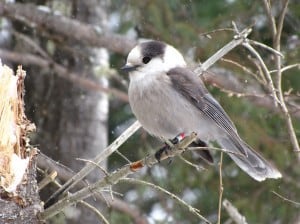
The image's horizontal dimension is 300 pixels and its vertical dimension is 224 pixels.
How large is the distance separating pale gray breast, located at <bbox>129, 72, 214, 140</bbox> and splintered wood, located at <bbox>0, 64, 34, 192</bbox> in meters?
1.14

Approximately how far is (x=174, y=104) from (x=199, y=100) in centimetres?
23

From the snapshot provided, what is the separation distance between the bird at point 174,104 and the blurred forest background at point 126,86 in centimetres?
75

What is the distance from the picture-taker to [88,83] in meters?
5.43

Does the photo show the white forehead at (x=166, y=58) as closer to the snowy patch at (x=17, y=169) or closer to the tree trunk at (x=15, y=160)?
the tree trunk at (x=15, y=160)

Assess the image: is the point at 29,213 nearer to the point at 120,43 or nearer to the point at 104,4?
the point at 120,43

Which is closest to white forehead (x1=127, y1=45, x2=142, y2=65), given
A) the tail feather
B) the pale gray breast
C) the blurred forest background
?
the pale gray breast

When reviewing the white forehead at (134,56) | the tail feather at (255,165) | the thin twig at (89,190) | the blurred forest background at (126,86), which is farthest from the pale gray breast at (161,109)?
the thin twig at (89,190)

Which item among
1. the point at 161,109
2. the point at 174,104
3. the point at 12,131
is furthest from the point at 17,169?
the point at 174,104

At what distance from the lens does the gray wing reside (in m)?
4.13

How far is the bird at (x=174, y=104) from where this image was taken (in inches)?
155

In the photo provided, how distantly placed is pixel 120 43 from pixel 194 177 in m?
1.39

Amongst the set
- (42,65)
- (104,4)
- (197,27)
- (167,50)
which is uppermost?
(104,4)

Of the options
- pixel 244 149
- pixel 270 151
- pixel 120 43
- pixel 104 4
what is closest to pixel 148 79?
pixel 244 149

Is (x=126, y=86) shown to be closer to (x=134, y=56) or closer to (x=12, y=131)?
(x=134, y=56)
